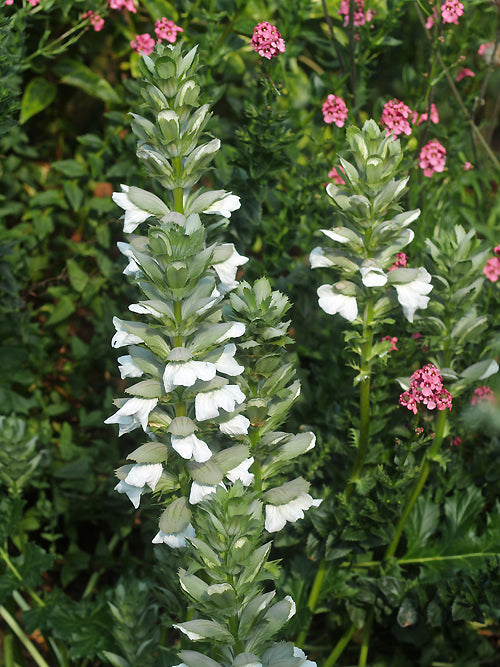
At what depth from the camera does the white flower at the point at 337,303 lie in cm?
175

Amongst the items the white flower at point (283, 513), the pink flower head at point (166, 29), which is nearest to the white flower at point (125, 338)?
the white flower at point (283, 513)

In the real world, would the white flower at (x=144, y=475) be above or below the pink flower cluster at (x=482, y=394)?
above

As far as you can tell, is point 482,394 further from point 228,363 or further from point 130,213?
point 130,213

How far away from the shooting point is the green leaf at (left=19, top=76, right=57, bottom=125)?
3037 millimetres

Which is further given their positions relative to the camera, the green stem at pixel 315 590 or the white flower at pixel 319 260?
the green stem at pixel 315 590

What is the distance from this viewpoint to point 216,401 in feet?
4.64

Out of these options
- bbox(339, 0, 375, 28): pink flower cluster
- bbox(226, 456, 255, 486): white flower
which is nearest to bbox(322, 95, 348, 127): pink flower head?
bbox(339, 0, 375, 28): pink flower cluster

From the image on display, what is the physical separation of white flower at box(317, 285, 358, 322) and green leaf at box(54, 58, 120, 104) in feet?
5.23

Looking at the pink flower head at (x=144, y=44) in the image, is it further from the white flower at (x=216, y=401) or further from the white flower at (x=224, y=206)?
the white flower at (x=216, y=401)

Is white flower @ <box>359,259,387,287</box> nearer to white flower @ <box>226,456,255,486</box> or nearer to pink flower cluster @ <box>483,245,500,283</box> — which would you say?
white flower @ <box>226,456,255,486</box>

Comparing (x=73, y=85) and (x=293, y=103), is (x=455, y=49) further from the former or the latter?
(x=73, y=85)

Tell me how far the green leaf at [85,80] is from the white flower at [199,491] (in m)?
1.97

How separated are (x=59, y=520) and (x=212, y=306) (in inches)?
72.3

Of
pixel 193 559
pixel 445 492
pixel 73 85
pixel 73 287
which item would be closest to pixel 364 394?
pixel 445 492
